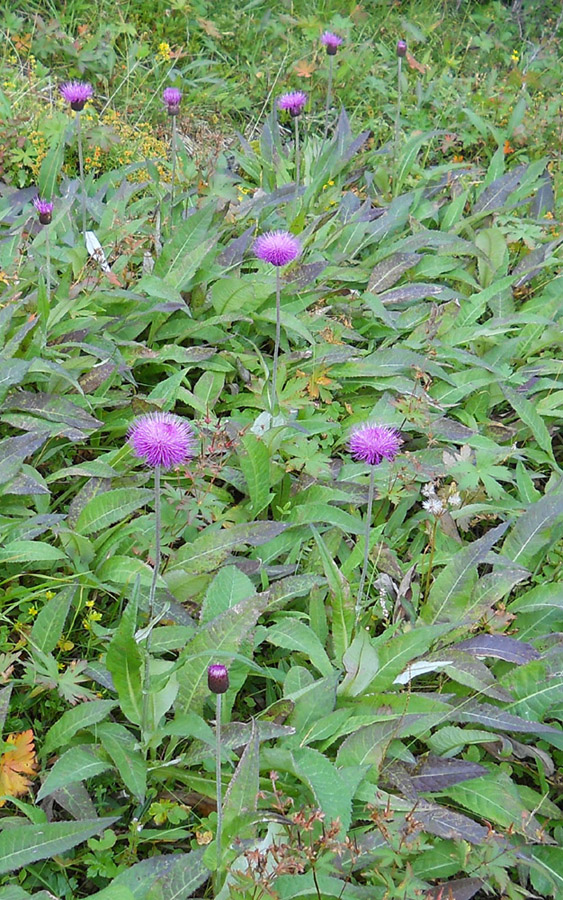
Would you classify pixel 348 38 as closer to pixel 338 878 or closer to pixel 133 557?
pixel 133 557

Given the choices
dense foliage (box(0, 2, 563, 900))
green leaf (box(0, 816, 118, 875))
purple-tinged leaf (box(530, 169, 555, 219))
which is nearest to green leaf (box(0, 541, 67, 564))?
dense foliage (box(0, 2, 563, 900))

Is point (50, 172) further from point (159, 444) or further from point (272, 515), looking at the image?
point (159, 444)

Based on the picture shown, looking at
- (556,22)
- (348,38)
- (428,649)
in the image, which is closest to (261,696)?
(428,649)

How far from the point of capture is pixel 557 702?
2.07m

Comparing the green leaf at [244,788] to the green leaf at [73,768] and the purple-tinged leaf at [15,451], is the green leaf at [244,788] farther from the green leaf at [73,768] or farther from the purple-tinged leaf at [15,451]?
the purple-tinged leaf at [15,451]

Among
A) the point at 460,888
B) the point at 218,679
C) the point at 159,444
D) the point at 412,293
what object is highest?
the point at 159,444

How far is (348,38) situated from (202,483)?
362 cm

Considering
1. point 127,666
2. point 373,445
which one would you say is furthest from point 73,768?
point 373,445

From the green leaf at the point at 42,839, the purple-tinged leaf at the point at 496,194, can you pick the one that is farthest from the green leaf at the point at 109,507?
the purple-tinged leaf at the point at 496,194

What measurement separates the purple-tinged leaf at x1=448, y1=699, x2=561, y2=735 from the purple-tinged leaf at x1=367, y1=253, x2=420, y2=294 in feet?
5.89

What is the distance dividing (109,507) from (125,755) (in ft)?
2.21

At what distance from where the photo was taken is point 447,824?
5.94ft

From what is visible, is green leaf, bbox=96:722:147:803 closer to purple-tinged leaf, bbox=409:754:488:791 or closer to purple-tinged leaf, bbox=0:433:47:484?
purple-tinged leaf, bbox=409:754:488:791

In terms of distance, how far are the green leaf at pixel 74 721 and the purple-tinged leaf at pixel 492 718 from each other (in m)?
0.77
